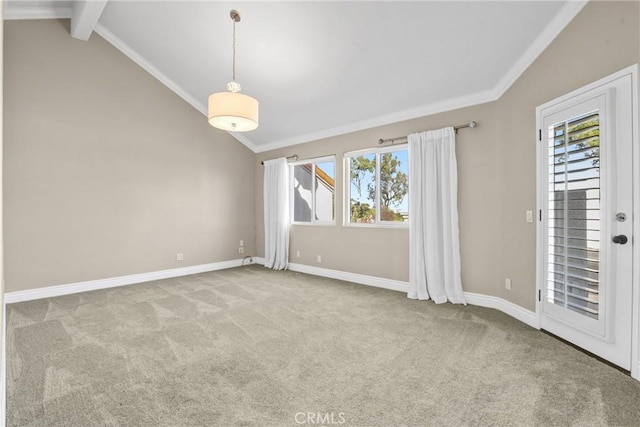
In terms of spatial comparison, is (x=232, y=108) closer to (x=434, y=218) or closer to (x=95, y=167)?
(x=434, y=218)

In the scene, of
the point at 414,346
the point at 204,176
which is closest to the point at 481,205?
the point at 414,346

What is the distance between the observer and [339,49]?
137 inches

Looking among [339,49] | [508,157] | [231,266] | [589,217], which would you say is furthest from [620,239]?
[231,266]

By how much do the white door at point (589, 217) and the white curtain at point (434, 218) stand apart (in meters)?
0.95

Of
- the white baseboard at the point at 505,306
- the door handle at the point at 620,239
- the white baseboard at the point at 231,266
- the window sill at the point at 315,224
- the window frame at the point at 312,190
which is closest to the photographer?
the door handle at the point at 620,239

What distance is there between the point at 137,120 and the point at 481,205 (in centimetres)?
512

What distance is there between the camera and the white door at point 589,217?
218 cm

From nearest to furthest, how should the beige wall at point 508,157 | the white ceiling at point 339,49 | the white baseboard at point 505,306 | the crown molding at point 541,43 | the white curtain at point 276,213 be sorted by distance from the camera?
the beige wall at point 508,157
the crown molding at point 541,43
the white ceiling at point 339,49
the white baseboard at point 505,306
the white curtain at point 276,213

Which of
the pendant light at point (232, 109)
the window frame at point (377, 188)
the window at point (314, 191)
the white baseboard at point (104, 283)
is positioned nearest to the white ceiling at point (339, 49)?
the window frame at point (377, 188)

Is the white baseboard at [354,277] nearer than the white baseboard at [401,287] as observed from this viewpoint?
No

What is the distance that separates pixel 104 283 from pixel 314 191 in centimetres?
359

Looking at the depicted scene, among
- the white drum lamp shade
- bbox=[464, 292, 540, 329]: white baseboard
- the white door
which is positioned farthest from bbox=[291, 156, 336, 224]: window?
the white door

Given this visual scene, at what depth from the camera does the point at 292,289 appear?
4402 millimetres

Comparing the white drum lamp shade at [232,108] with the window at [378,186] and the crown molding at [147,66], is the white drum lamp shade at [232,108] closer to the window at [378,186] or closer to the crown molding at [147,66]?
the window at [378,186]
